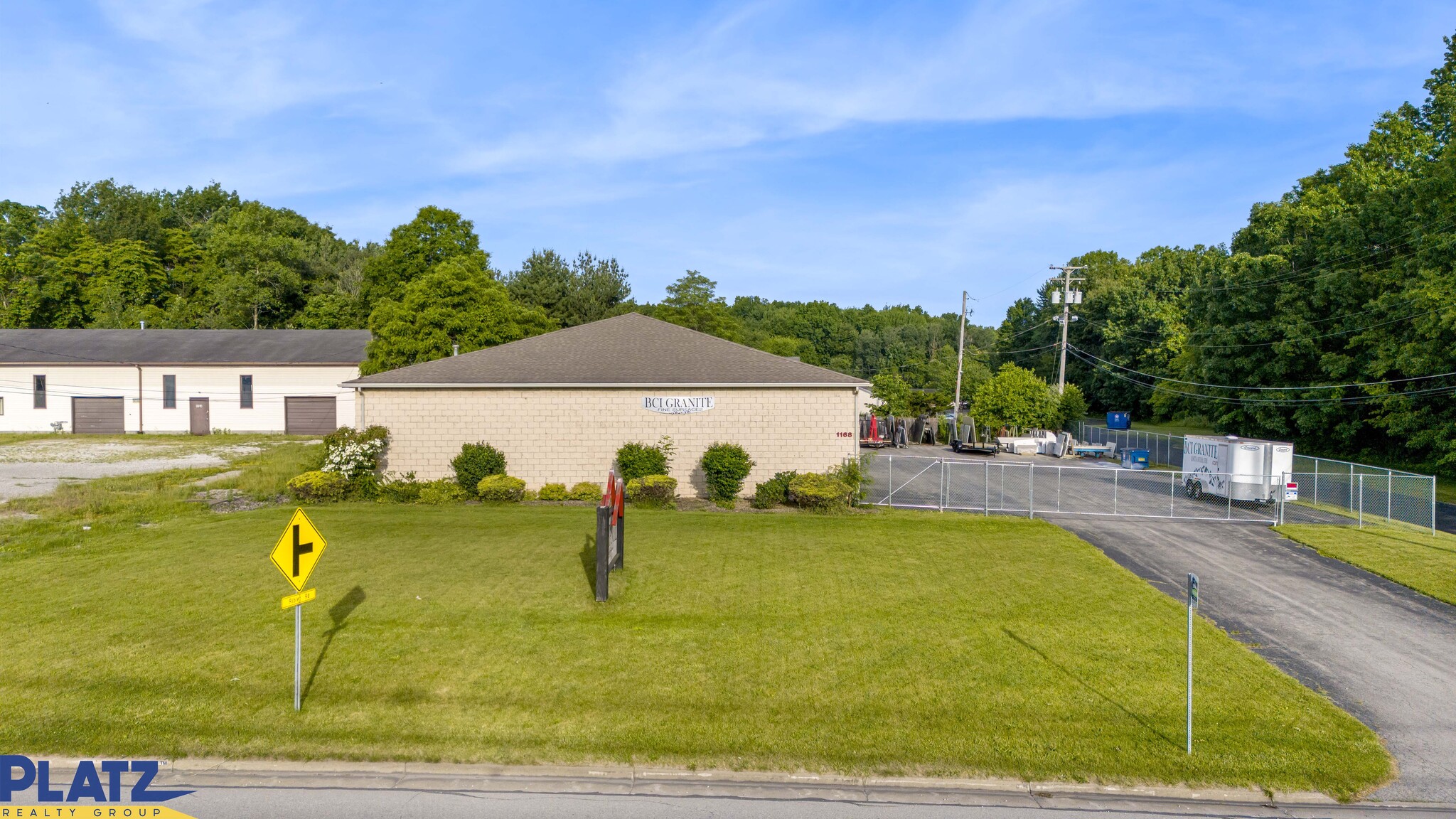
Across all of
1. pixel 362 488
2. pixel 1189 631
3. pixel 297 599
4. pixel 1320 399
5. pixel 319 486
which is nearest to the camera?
pixel 1189 631

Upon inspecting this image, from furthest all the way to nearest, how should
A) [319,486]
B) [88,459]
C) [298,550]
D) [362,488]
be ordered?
[88,459] → [362,488] → [319,486] → [298,550]

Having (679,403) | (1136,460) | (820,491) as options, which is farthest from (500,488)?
(1136,460)

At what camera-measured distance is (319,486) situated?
24.0 meters

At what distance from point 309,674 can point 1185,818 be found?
10.1 metres

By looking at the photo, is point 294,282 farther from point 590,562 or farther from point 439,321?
point 590,562

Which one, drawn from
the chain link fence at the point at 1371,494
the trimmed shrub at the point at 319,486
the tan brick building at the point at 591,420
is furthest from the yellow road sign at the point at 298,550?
the chain link fence at the point at 1371,494

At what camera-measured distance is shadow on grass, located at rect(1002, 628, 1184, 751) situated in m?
9.16

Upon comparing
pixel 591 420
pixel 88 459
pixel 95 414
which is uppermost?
pixel 591 420

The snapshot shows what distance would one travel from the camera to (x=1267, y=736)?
9.27 meters

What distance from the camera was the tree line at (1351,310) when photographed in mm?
34250

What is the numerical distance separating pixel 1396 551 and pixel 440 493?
25.1 metres

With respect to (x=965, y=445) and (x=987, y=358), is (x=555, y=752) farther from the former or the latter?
(x=987, y=358)

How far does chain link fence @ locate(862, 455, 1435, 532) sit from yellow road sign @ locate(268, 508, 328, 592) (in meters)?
17.5

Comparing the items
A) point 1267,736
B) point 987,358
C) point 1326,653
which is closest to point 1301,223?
point 1326,653
